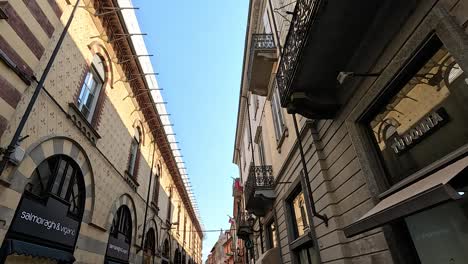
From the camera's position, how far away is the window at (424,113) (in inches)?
119

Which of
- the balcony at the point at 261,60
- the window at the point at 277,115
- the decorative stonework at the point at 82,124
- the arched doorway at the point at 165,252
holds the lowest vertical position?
the arched doorway at the point at 165,252

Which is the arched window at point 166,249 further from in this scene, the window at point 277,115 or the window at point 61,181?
the window at point 277,115

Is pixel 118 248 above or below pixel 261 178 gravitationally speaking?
below

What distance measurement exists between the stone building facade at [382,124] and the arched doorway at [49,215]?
6.07m

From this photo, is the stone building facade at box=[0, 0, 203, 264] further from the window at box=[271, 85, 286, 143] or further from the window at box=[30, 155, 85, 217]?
the window at box=[271, 85, 286, 143]

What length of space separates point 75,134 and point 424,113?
8.31 metres

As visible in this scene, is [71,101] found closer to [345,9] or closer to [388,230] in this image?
[345,9]

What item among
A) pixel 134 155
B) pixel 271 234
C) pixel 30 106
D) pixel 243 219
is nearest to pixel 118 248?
pixel 134 155

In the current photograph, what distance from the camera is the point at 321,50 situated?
14.9 feet

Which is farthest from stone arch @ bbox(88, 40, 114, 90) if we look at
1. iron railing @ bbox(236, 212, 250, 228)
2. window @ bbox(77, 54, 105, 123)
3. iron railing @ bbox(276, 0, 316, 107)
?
iron railing @ bbox(236, 212, 250, 228)

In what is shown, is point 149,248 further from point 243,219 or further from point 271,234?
point 271,234

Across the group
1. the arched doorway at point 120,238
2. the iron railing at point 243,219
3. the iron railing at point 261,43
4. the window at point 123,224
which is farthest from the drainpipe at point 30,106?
the iron railing at point 243,219

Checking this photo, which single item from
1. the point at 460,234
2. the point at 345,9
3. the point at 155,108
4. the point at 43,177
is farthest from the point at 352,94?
the point at 155,108

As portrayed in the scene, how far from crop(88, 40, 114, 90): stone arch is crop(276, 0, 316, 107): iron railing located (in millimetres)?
6728
